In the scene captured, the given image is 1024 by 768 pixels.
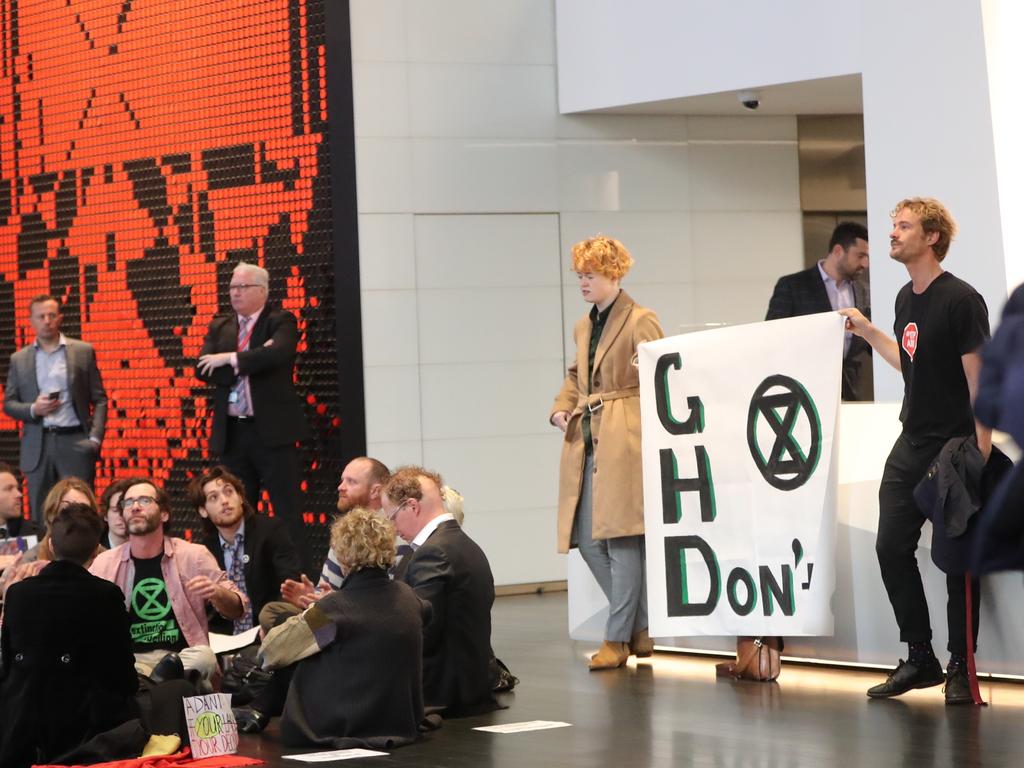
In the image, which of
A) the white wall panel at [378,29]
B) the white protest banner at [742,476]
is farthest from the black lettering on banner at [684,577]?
the white wall panel at [378,29]

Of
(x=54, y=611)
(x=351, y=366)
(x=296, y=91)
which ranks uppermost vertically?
(x=296, y=91)

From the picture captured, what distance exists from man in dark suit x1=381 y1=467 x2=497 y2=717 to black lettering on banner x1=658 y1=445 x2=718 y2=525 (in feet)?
3.86

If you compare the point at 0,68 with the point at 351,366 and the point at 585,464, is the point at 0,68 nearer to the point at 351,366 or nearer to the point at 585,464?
the point at 351,366

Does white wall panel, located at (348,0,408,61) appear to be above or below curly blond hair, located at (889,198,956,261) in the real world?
above

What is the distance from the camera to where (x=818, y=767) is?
579cm

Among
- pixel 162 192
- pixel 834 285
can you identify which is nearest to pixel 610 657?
pixel 834 285

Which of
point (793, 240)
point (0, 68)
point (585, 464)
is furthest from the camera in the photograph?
point (0, 68)

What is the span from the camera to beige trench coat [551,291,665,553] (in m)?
8.18

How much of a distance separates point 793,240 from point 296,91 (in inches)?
144

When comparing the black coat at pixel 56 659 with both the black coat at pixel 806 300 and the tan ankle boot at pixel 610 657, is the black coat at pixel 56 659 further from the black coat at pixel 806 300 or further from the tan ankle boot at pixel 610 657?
the black coat at pixel 806 300

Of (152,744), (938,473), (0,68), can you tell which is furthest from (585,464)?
(0,68)

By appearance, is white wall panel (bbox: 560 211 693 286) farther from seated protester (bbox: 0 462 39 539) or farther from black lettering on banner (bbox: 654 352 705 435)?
seated protester (bbox: 0 462 39 539)

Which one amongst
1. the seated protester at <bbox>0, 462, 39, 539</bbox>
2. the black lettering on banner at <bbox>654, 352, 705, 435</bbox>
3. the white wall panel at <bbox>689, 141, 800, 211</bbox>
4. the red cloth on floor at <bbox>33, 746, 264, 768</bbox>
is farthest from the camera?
the white wall panel at <bbox>689, 141, 800, 211</bbox>

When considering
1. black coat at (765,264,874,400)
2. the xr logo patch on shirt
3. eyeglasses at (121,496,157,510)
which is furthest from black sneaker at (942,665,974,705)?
black coat at (765,264,874,400)
